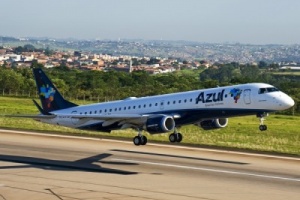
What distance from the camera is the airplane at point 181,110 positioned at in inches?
1881

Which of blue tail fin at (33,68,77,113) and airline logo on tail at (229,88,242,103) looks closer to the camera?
airline logo on tail at (229,88,242,103)

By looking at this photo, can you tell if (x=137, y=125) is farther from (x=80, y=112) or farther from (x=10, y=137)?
(x=10, y=137)

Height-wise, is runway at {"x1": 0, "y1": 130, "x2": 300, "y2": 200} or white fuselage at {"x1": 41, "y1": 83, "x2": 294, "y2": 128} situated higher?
white fuselage at {"x1": 41, "y1": 83, "x2": 294, "y2": 128}

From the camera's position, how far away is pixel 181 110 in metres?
50.6

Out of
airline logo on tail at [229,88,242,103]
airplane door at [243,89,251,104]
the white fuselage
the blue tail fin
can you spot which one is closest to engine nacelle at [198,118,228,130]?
the white fuselage

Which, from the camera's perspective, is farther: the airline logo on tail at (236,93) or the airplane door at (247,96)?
the airline logo on tail at (236,93)

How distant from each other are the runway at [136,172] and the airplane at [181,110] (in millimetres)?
2199

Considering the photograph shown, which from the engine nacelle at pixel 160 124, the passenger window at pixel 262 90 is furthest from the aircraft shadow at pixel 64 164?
the passenger window at pixel 262 90

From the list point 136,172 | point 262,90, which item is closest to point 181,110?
point 262,90

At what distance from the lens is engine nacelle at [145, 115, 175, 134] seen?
159ft

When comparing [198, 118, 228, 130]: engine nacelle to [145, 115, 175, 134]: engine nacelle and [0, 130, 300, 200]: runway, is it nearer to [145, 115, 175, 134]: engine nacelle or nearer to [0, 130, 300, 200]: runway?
[0, 130, 300, 200]: runway

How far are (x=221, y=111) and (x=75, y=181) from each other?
1597 cm

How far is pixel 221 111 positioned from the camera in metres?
48.9

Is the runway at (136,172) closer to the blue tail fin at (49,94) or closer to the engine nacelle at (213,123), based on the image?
the engine nacelle at (213,123)
